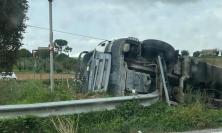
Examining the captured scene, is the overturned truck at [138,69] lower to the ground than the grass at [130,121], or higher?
higher

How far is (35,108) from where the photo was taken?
1071 centimetres

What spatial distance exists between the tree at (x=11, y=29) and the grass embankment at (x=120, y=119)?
341 inches

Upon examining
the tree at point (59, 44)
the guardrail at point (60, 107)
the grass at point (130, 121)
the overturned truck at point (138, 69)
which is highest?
the tree at point (59, 44)

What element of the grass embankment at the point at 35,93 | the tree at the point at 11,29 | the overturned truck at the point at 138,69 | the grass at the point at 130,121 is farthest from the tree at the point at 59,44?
the grass at the point at 130,121

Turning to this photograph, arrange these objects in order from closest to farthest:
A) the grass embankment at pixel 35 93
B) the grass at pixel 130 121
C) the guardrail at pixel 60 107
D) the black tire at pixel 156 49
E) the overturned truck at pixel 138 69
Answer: the grass at pixel 130 121 < the guardrail at pixel 60 107 < the grass embankment at pixel 35 93 < the overturned truck at pixel 138 69 < the black tire at pixel 156 49

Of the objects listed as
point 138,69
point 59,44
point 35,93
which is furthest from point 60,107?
point 59,44

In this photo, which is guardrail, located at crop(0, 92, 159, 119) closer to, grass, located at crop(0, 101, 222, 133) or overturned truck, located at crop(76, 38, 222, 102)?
grass, located at crop(0, 101, 222, 133)

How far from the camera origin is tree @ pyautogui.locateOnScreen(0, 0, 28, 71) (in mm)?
22516

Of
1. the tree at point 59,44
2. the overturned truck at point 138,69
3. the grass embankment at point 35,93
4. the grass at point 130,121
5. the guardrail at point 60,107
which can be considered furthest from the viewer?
the tree at point 59,44

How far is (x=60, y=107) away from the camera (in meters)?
11.1

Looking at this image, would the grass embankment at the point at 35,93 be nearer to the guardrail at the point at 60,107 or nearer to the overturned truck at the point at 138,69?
the overturned truck at the point at 138,69

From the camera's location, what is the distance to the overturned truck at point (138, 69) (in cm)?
1408

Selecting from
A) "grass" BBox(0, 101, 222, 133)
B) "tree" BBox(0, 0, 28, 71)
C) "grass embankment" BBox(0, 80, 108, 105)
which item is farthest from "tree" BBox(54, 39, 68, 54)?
"grass" BBox(0, 101, 222, 133)

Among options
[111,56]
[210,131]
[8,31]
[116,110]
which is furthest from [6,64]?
[210,131]
